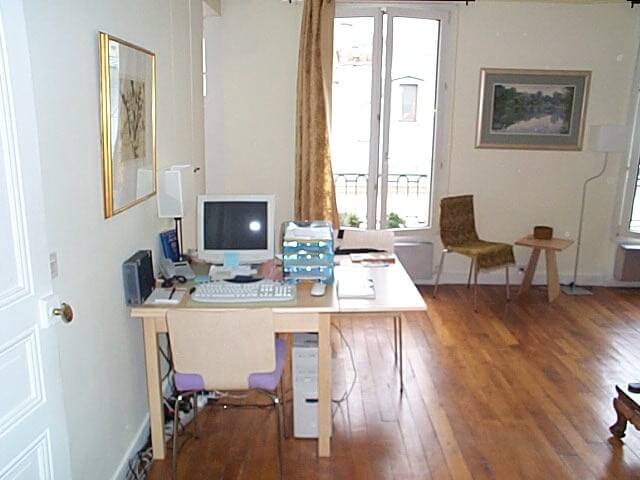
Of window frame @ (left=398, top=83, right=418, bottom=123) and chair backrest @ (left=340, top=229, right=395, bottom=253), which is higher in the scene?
window frame @ (left=398, top=83, right=418, bottom=123)

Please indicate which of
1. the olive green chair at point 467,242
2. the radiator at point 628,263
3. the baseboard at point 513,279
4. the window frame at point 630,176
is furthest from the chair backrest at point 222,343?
the window frame at point 630,176

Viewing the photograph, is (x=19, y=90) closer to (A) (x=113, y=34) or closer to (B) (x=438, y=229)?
(A) (x=113, y=34)

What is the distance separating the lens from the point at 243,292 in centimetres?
267

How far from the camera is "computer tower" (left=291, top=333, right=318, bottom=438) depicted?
2803 mm

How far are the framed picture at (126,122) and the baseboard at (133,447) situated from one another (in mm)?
1141

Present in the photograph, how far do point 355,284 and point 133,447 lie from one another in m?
1.35

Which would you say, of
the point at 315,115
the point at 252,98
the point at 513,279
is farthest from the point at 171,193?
the point at 513,279

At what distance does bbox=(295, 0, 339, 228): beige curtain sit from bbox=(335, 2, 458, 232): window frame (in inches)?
14.7

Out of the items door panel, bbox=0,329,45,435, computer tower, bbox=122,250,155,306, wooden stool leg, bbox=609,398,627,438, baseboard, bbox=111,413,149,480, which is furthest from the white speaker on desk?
wooden stool leg, bbox=609,398,627,438

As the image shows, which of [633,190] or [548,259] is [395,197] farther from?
[633,190]

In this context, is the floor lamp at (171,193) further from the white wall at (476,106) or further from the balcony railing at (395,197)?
the balcony railing at (395,197)

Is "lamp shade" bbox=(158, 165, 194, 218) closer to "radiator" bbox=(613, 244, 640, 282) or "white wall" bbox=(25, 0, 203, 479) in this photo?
"white wall" bbox=(25, 0, 203, 479)

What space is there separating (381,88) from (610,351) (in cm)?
292

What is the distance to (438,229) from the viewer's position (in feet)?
18.2
